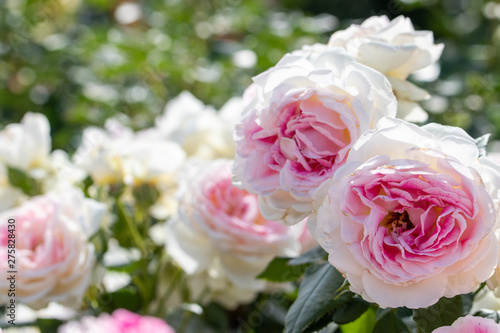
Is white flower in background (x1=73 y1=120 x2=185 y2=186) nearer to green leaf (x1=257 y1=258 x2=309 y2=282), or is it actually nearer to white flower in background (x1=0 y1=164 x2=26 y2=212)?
white flower in background (x1=0 y1=164 x2=26 y2=212)

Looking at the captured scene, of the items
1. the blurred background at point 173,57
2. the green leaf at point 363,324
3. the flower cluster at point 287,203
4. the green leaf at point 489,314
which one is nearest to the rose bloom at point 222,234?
the flower cluster at point 287,203

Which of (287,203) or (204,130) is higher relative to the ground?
(287,203)

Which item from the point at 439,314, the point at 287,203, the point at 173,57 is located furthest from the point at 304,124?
the point at 173,57

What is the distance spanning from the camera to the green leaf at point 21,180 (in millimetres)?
784

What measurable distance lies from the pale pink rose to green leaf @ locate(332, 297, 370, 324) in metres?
0.08

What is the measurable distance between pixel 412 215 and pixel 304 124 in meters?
0.10

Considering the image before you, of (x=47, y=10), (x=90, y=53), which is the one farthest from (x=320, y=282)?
(x=47, y=10)

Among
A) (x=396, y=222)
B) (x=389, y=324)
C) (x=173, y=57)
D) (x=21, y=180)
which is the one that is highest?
(x=396, y=222)

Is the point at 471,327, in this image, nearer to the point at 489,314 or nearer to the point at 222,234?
the point at 489,314

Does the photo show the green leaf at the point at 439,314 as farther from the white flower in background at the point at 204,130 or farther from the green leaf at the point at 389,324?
the white flower in background at the point at 204,130

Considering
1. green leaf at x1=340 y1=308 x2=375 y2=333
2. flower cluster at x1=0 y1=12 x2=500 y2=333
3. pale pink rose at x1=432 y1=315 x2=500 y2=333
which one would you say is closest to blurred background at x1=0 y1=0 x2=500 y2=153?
flower cluster at x1=0 y1=12 x2=500 y2=333

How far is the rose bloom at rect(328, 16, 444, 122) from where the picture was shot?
0.49 meters

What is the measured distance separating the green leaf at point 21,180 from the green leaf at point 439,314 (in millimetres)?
536

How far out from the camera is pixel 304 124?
454 millimetres
